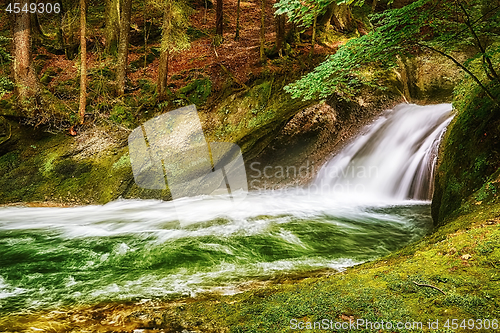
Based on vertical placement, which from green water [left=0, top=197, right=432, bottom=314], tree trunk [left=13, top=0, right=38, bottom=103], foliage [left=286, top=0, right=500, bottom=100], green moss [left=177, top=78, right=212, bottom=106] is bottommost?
green water [left=0, top=197, right=432, bottom=314]

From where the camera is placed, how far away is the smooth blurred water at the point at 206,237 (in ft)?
13.1

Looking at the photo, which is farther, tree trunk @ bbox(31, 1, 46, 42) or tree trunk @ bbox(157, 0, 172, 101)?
tree trunk @ bbox(31, 1, 46, 42)

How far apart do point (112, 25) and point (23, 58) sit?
18.3 feet

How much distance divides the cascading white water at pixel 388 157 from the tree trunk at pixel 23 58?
10.2 metres

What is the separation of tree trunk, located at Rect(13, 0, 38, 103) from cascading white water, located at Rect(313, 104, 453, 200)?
10.2 m

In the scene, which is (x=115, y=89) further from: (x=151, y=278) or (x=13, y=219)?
(x=151, y=278)

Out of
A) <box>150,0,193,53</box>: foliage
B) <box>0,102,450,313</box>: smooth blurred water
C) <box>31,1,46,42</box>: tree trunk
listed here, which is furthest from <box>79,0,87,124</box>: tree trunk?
<box>31,1,46,42</box>: tree trunk

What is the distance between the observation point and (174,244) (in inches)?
224

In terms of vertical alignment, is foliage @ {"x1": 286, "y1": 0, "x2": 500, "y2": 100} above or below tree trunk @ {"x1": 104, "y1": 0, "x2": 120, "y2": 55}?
below

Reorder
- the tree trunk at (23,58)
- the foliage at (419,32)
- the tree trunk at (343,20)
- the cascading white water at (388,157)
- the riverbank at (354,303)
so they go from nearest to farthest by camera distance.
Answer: the riverbank at (354,303) < the foliage at (419,32) < the cascading white water at (388,157) < the tree trunk at (23,58) < the tree trunk at (343,20)

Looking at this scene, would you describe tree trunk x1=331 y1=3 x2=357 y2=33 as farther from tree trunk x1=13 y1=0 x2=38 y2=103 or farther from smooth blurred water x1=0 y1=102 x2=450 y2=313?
tree trunk x1=13 y1=0 x2=38 y2=103

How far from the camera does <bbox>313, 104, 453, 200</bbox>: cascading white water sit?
8.78 metres

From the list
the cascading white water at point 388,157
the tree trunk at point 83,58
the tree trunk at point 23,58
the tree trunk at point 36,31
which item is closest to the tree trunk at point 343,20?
the cascading white water at point 388,157

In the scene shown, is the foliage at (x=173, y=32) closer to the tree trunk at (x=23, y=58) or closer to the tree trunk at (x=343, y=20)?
the tree trunk at (x=23, y=58)
